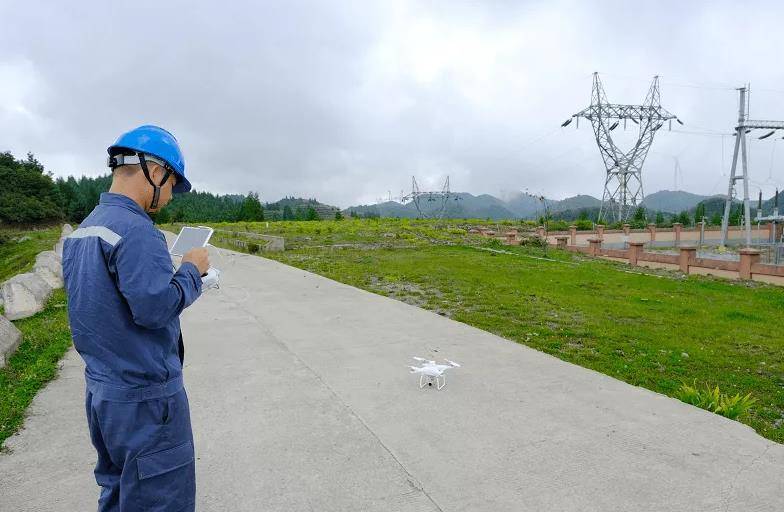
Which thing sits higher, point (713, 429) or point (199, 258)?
point (199, 258)

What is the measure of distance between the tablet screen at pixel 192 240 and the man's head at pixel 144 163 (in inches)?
10.1

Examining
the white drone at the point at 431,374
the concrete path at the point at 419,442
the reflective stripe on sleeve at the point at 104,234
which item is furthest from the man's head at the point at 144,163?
the white drone at the point at 431,374

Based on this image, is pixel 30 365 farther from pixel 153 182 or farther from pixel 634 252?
pixel 634 252

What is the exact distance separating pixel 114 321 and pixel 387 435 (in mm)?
2360

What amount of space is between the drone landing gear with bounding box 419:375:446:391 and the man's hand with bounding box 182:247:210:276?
301cm

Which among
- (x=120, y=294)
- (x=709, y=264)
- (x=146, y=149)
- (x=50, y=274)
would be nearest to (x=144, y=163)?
(x=146, y=149)

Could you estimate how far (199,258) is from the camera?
6.80 feet

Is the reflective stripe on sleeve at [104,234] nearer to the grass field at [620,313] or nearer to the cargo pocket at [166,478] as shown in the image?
the cargo pocket at [166,478]

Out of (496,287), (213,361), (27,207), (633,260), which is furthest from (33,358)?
(27,207)

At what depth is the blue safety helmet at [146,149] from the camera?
77.5 inches

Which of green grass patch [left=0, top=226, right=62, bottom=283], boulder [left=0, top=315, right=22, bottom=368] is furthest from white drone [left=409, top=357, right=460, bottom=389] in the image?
green grass patch [left=0, top=226, right=62, bottom=283]

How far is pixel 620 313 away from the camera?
9.08 m

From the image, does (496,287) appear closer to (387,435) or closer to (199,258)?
(387,435)

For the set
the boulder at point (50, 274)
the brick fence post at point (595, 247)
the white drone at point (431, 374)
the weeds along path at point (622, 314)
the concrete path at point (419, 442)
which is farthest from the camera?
the brick fence post at point (595, 247)
